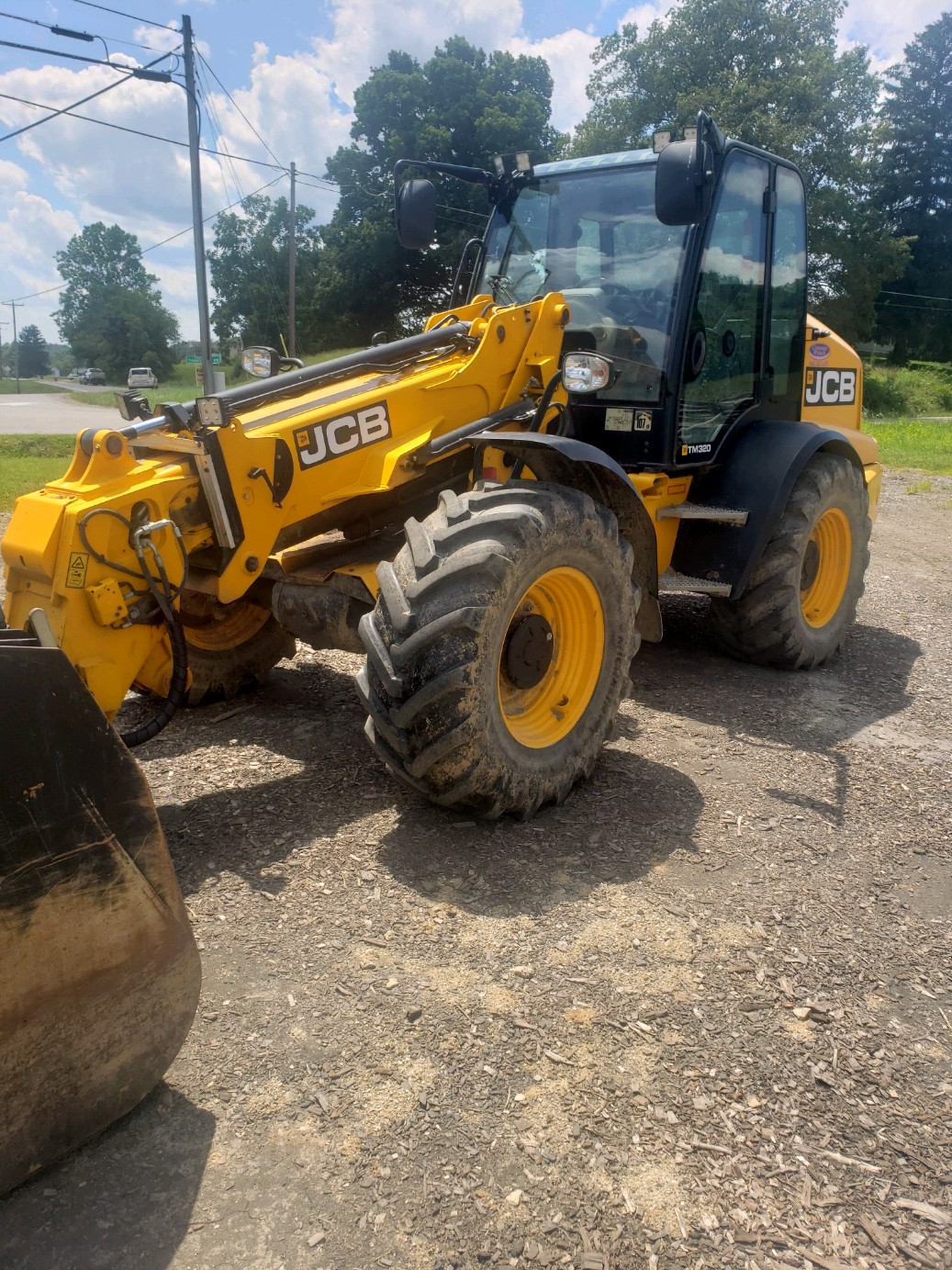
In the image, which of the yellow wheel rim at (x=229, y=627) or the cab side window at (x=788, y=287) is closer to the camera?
the yellow wheel rim at (x=229, y=627)

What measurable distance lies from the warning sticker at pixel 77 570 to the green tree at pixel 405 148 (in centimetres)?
3357

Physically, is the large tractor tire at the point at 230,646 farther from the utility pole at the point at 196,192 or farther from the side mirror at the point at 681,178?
the utility pole at the point at 196,192

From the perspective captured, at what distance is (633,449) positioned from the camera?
5000 millimetres

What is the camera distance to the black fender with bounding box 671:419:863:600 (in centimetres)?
513

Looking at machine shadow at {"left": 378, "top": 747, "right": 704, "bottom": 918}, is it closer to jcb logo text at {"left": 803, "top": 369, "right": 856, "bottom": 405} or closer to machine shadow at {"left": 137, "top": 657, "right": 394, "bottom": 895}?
machine shadow at {"left": 137, "top": 657, "right": 394, "bottom": 895}

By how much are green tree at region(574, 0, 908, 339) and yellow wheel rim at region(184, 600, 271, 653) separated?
109 ft

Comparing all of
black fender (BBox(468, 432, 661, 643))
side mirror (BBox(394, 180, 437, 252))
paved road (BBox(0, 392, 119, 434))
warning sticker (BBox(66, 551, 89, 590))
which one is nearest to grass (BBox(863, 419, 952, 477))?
side mirror (BBox(394, 180, 437, 252))

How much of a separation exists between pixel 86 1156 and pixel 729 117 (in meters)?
36.8

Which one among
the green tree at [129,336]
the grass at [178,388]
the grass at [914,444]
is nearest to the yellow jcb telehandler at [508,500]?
the grass at [178,388]

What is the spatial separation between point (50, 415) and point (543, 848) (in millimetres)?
30556

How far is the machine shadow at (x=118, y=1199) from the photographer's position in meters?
1.98

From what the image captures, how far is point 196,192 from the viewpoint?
19312mm

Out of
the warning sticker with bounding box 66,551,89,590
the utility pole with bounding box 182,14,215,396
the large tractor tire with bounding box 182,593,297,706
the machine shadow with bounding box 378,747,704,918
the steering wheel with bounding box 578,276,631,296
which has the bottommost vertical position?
the machine shadow with bounding box 378,747,704,918

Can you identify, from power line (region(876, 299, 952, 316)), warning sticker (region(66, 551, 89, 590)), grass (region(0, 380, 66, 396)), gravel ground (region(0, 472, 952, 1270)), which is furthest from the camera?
grass (region(0, 380, 66, 396))
